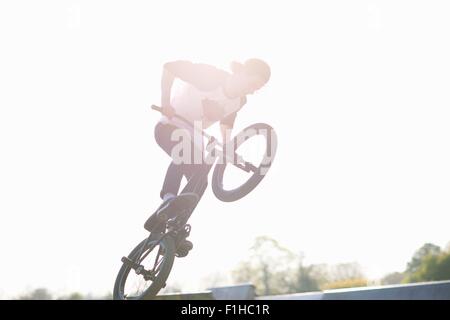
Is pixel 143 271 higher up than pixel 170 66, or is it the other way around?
pixel 170 66

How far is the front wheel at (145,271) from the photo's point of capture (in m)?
5.35

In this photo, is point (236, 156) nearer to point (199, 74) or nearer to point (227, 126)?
point (227, 126)

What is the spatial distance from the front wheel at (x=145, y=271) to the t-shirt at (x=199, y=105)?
130cm

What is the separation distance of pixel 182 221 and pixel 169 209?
21cm

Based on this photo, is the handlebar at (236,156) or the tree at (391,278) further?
the tree at (391,278)

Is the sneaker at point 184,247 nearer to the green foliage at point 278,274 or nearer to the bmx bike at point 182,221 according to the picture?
the bmx bike at point 182,221

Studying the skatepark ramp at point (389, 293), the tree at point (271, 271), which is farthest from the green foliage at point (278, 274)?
the skatepark ramp at point (389, 293)

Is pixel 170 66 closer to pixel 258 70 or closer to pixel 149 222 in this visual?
pixel 258 70

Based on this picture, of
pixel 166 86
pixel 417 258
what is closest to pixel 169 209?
pixel 166 86

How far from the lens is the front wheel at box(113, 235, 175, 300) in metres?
5.35
